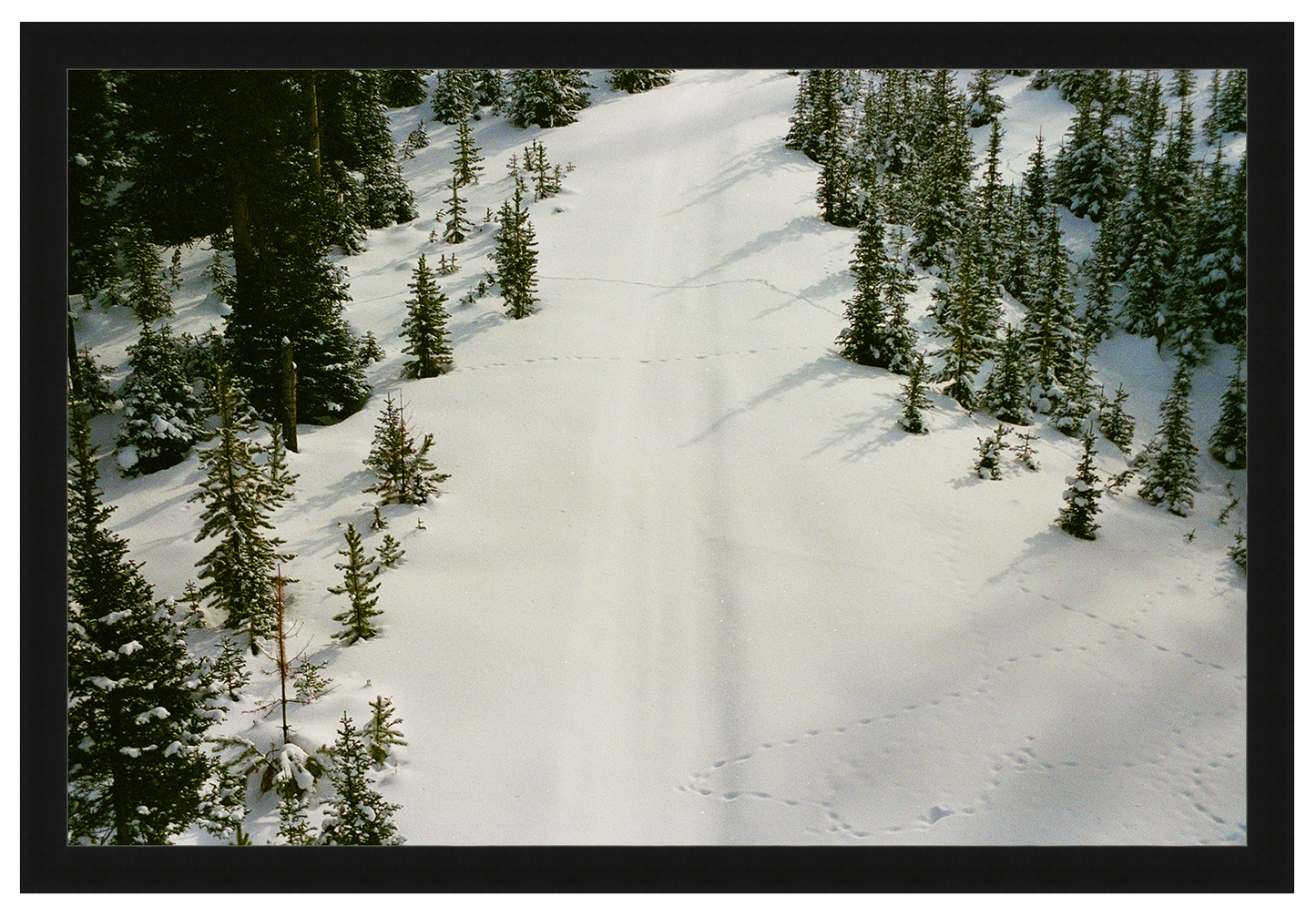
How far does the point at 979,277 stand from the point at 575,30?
29.5ft

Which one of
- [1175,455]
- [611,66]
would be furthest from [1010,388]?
[611,66]

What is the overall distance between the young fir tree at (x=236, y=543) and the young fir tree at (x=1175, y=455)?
7167mm

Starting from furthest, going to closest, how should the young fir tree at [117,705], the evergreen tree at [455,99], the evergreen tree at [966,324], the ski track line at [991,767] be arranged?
the evergreen tree at [455,99]
the evergreen tree at [966,324]
the young fir tree at [117,705]
the ski track line at [991,767]

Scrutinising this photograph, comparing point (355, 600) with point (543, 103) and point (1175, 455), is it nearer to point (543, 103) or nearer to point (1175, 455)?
point (1175, 455)

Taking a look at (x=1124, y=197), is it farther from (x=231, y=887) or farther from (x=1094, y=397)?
(x=231, y=887)

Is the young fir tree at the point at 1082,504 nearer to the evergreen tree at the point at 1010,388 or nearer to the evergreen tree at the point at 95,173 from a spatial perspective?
the evergreen tree at the point at 1010,388

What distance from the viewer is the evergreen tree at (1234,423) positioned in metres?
5.46

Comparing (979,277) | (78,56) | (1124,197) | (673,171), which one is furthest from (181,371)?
(1124,197)

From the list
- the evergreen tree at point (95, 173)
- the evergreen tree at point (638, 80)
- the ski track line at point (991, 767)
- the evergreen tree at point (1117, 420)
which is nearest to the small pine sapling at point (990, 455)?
the evergreen tree at point (1117, 420)

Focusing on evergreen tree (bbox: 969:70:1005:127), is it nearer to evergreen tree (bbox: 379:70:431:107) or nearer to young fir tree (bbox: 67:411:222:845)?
evergreen tree (bbox: 379:70:431:107)

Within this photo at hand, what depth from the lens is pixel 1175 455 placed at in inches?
285

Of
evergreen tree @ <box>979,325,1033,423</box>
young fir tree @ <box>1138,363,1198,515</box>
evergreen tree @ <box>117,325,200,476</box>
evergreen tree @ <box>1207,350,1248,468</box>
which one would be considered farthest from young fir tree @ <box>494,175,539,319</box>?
evergreen tree @ <box>1207,350,1248,468</box>

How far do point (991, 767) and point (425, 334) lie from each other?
818cm

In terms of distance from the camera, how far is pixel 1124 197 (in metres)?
11.4
